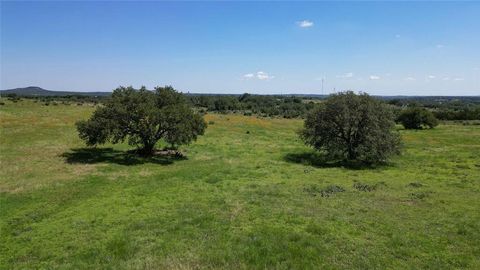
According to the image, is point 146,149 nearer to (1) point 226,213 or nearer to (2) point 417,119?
(1) point 226,213

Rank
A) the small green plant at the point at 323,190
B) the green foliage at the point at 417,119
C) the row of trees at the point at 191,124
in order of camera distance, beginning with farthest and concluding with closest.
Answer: the green foliage at the point at 417,119 → the row of trees at the point at 191,124 → the small green plant at the point at 323,190

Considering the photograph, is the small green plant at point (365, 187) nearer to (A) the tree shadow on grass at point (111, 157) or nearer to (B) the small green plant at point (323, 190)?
(B) the small green plant at point (323, 190)

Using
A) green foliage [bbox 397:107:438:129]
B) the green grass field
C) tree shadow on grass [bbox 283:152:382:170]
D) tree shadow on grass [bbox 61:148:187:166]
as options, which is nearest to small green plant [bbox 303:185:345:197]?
the green grass field

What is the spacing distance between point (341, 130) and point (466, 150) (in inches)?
973

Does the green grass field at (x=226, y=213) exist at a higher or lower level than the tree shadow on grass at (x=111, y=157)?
lower

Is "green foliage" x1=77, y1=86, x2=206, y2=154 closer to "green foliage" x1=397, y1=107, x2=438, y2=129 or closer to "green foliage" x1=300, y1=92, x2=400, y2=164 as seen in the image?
"green foliage" x1=300, y1=92, x2=400, y2=164

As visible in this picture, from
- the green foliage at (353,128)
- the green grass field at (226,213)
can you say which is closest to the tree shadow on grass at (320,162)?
the green grass field at (226,213)

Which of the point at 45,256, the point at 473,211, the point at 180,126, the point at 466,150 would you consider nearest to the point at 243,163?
the point at 180,126

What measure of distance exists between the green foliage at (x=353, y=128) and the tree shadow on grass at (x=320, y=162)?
1075 mm

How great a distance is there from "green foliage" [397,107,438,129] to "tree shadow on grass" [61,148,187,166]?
66.9 meters

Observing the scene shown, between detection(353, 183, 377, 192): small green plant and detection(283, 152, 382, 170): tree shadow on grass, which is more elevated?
detection(353, 183, 377, 192): small green plant

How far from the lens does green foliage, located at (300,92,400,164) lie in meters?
38.8

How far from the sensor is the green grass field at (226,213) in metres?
14.4

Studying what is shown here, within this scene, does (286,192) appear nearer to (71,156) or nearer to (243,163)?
(243,163)
